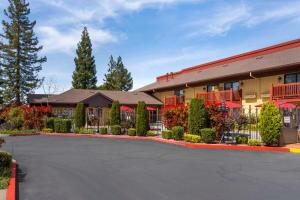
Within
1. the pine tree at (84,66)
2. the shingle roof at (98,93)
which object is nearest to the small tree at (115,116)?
the shingle roof at (98,93)

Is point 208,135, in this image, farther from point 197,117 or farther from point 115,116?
point 115,116

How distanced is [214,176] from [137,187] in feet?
7.94

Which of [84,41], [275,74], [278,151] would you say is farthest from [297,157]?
[84,41]

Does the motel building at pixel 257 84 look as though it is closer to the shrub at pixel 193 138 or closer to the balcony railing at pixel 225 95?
the balcony railing at pixel 225 95

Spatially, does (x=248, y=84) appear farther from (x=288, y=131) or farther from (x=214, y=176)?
(x=214, y=176)

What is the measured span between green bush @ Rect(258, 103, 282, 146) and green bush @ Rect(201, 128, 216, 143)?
7.73 feet

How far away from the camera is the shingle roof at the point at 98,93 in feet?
122

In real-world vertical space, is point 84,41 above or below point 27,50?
above

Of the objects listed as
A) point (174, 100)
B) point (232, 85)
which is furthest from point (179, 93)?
point (232, 85)

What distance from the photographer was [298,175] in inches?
364

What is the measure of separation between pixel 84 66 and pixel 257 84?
38.9 m

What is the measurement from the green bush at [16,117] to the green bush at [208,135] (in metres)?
17.3

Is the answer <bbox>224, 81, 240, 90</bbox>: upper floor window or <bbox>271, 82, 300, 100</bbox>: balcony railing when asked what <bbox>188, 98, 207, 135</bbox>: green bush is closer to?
<bbox>271, 82, 300, 100</bbox>: balcony railing

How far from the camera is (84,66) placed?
5981cm
